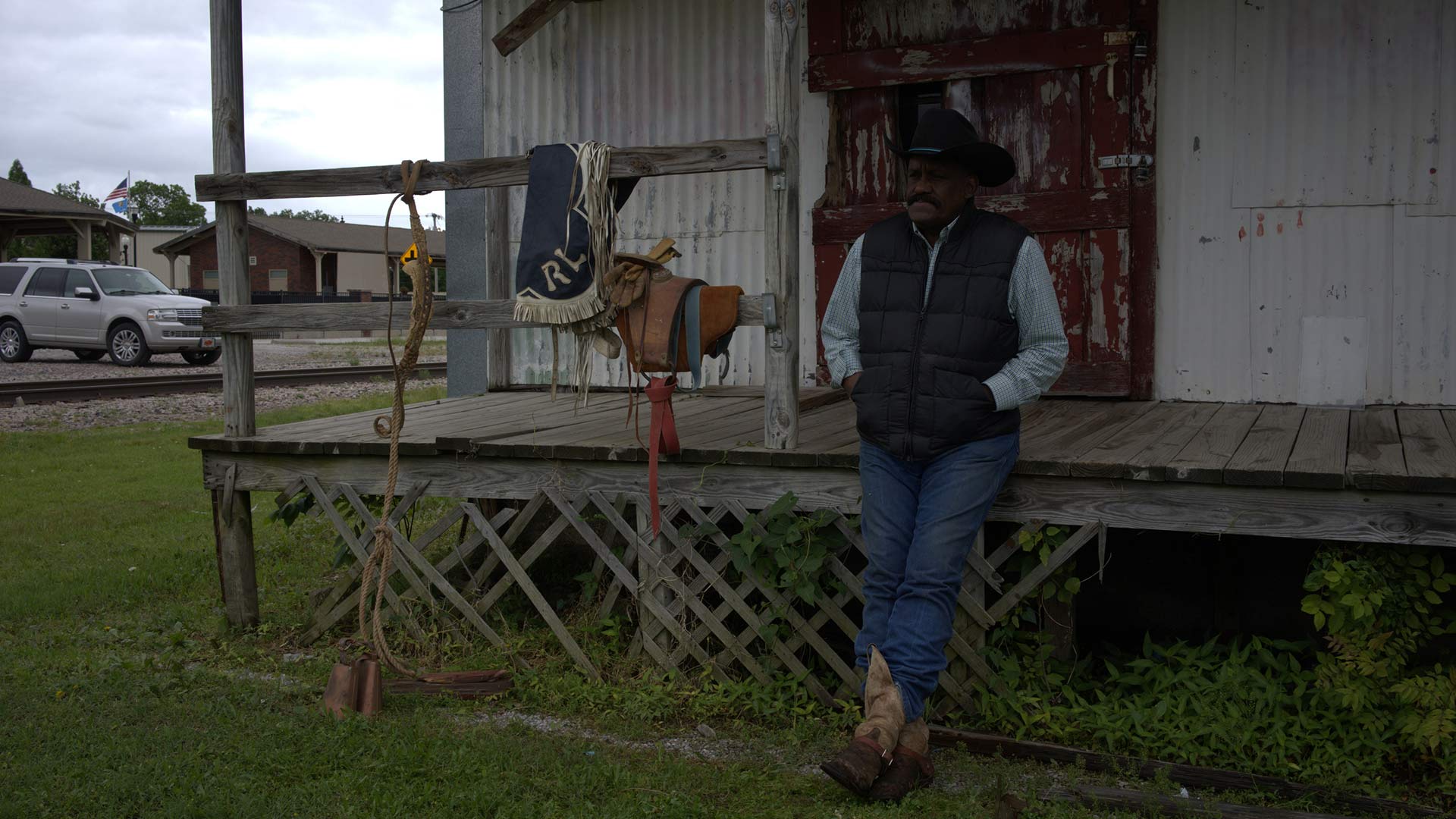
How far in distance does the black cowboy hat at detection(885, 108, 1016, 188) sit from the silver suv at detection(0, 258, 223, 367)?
763 inches

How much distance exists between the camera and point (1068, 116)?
630cm

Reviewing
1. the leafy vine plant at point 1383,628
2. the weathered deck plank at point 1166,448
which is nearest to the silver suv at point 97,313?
the weathered deck plank at point 1166,448

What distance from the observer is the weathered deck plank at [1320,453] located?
4.04 meters

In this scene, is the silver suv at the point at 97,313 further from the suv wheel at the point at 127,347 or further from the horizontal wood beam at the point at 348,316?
the horizontal wood beam at the point at 348,316

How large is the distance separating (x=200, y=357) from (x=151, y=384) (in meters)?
5.52

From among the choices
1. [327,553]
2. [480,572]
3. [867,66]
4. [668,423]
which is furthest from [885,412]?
[327,553]

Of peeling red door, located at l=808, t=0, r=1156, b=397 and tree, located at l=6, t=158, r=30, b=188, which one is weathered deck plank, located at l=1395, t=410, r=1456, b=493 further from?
tree, located at l=6, t=158, r=30, b=188

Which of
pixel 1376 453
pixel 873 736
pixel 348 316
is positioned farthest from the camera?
pixel 348 316

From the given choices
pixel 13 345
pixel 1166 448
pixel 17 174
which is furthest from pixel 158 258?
pixel 1166 448

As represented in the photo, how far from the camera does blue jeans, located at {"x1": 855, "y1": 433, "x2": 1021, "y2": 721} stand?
400 cm

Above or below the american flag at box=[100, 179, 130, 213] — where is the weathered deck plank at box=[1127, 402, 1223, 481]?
below

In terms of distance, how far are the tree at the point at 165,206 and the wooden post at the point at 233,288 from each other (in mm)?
96311

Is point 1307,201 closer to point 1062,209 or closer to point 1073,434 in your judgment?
point 1062,209

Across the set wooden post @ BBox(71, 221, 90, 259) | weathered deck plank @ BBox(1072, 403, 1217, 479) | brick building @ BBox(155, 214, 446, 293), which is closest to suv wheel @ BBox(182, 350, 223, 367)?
wooden post @ BBox(71, 221, 90, 259)
